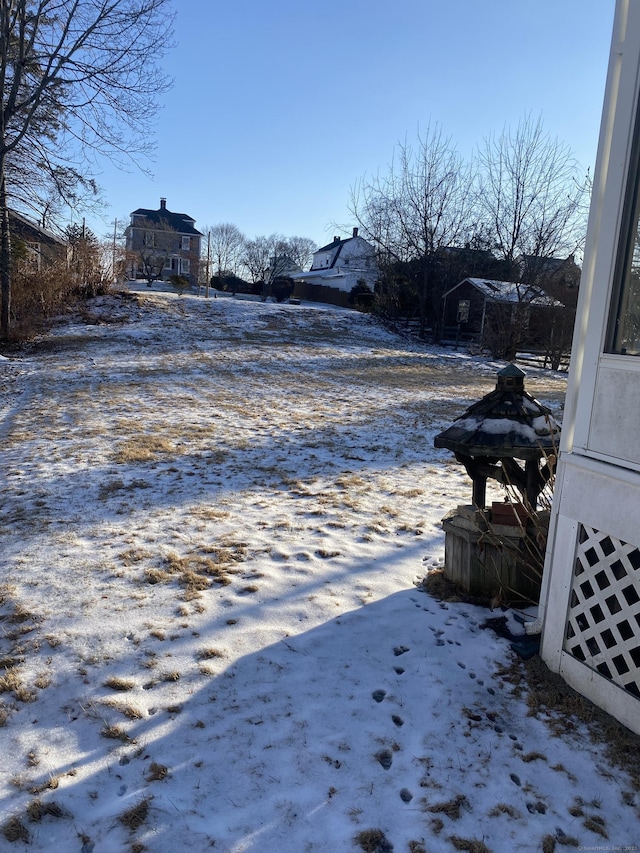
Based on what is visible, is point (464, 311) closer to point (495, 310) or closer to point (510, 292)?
point (510, 292)

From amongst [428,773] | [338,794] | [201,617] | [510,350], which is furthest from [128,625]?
[510,350]

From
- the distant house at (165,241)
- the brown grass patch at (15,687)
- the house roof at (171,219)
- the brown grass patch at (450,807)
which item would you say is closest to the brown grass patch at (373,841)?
the brown grass patch at (450,807)

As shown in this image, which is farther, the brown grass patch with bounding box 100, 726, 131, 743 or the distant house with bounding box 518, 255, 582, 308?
the distant house with bounding box 518, 255, 582, 308

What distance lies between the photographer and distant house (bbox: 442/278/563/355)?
25.0 m

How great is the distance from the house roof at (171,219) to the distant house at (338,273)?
12883mm

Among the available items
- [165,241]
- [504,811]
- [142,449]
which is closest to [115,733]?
[504,811]

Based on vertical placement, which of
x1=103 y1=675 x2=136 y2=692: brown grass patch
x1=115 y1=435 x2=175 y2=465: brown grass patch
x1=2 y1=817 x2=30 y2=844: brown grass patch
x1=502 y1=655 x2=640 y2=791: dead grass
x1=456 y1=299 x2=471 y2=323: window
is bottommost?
x1=2 y1=817 x2=30 y2=844: brown grass patch

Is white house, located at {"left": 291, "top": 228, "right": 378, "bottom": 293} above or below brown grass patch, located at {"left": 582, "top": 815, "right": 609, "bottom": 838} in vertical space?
above

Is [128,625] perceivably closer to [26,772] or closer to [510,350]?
[26,772]

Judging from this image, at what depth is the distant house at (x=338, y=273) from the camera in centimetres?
4203

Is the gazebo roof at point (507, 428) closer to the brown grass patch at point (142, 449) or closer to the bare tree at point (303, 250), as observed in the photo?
the brown grass patch at point (142, 449)

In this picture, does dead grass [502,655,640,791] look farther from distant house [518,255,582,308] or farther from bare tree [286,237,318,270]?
bare tree [286,237,318,270]

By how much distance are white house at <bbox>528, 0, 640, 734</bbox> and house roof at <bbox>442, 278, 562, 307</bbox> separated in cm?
2354

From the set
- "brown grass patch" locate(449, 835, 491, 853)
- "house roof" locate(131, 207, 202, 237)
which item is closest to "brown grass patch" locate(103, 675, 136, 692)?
"brown grass patch" locate(449, 835, 491, 853)
